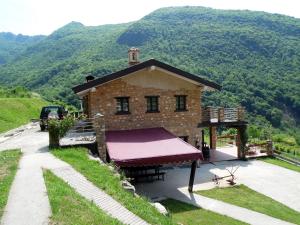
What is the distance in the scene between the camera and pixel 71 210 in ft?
39.5

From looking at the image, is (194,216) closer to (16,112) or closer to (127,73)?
(127,73)

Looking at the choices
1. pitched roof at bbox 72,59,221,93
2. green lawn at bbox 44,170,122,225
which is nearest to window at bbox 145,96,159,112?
pitched roof at bbox 72,59,221,93

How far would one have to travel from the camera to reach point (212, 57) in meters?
98.8

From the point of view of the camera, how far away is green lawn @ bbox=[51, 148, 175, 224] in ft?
44.0

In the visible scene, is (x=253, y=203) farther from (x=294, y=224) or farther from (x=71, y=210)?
(x=71, y=210)

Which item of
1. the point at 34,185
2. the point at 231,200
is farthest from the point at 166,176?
the point at 34,185

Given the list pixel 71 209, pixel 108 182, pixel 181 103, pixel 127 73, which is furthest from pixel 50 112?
pixel 71 209

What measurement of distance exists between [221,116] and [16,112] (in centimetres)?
2617

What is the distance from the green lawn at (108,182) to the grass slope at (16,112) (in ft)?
60.8

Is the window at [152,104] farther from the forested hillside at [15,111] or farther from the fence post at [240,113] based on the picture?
the forested hillside at [15,111]

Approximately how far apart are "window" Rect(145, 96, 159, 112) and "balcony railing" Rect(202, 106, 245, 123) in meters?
4.32

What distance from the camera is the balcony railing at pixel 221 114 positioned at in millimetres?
29891

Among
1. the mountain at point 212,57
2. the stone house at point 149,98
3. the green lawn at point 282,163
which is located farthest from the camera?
the mountain at point 212,57

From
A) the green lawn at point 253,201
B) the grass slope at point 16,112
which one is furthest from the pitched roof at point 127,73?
the grass slope at point 16,112
